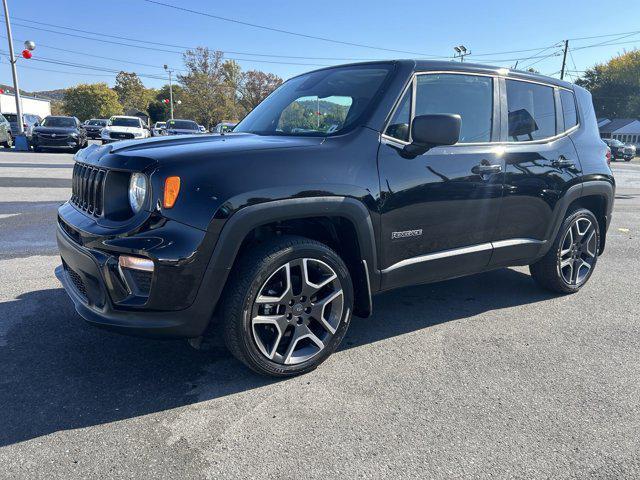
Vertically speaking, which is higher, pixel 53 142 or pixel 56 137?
pixel 56 137

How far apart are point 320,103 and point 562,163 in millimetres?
2112

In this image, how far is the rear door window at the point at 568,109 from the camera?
4.34 m

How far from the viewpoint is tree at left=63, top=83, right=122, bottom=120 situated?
71.2 meters

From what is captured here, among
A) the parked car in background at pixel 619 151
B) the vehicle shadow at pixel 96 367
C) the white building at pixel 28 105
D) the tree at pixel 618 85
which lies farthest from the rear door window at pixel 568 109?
the tree at pixel 618 85

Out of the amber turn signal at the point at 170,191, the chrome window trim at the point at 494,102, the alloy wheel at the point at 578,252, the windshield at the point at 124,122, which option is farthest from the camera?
the windshield at the point at 124,122

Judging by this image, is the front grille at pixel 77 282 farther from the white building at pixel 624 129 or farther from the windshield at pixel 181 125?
the white building at pixel 624 129

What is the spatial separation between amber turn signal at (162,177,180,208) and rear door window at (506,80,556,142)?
260 cm

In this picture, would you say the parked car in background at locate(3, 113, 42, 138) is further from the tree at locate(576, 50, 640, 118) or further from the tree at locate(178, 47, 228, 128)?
the tree at locate(576, 50, 640, 118)

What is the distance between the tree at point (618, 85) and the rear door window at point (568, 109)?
248 feet

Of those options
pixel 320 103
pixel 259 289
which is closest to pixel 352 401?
pixel 259 289

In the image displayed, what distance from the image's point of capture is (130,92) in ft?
269

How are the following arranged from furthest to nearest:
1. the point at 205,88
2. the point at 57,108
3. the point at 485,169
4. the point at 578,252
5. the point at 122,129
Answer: the point at 57,108 < the point at 205,88 < the point at 122,129 < the point at 578,252 < the point at 485,169

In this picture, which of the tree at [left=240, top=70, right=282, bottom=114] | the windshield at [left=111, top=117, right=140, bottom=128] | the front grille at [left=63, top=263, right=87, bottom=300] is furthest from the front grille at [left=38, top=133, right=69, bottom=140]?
the tree at [left=240, top=70, right=282, bottom=114]

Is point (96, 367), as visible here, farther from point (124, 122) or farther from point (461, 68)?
point (124, 122)
